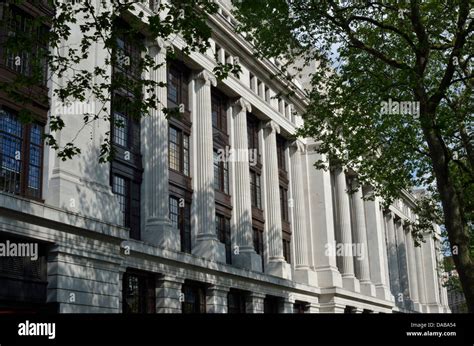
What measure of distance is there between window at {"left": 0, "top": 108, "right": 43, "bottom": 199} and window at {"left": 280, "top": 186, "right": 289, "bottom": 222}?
90.5ft

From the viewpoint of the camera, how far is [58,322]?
42.9ft

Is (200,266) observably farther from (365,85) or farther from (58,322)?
(58,322)

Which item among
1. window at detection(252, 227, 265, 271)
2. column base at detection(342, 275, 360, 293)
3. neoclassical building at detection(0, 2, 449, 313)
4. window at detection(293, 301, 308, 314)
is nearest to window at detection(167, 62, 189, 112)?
neoclassical building at detection(0, 2, 449, 313)

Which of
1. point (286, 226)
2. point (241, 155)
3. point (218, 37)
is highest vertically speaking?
point (218, 37)

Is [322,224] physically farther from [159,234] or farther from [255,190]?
[159,234]

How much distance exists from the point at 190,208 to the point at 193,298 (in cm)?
521

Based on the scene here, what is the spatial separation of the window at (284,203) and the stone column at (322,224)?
3496 millimetres

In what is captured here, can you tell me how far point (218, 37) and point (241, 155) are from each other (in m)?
7.83

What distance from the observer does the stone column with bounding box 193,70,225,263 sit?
121ft

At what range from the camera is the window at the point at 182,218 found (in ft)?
117

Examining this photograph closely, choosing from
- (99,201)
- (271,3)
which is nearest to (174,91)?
(99,201)

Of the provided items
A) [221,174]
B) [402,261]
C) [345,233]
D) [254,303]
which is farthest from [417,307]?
[221,174]

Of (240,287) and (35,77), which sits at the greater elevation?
(35,77)

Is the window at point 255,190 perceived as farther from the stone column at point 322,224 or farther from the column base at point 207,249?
the column base at point 207,249
